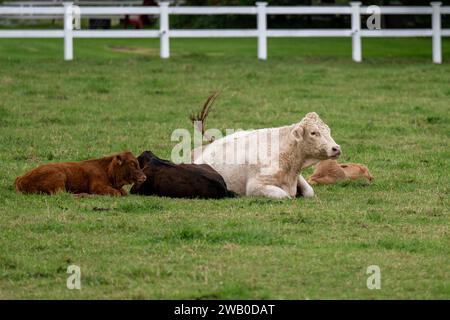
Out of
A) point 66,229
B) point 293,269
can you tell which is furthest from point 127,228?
point 293,269

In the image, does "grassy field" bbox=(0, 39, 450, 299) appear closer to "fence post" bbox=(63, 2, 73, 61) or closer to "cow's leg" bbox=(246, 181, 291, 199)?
"cow's leg" bbox=(246, 181, 291, 199)

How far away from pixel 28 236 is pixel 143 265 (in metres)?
1.58

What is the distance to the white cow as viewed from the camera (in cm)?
1262

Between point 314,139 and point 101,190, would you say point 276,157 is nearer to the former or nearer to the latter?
point 314,139

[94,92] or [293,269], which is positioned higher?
[94,92]

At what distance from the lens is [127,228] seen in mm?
10906

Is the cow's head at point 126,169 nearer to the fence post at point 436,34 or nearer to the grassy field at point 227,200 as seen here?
the grassy field at point 227,200

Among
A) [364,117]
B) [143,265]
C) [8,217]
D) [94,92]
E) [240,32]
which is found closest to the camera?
[143,265]

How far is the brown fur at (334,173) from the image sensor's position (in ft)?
44.8

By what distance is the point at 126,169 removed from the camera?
1225 cm

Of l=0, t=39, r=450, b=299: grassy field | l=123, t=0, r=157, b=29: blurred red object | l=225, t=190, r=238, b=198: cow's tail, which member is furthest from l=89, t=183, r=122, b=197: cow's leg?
l=123, t=0, r=157, b=29: blurred red object

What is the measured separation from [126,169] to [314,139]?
80.6 inches

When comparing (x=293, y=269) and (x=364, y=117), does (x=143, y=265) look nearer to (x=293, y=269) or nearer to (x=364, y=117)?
(x=293, y=269)

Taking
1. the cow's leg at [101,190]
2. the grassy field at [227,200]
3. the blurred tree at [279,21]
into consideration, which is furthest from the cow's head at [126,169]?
the blurred tree at [279,21]
